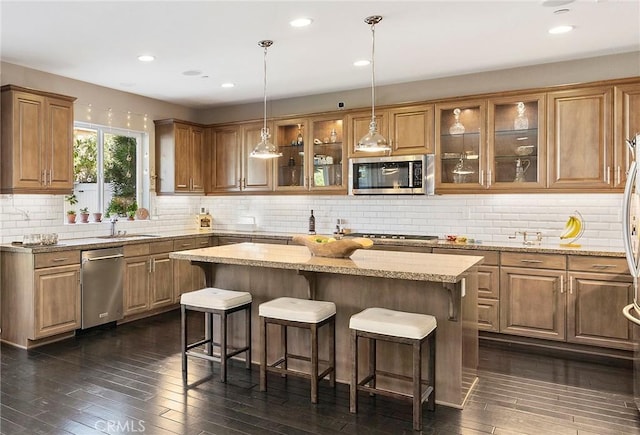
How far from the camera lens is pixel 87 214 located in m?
5.46

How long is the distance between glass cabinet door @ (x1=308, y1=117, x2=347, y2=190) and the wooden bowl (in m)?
2.33

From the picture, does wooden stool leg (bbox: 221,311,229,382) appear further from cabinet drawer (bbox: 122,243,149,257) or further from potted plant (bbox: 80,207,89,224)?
potted plant (bbox: 80,207,89,224)

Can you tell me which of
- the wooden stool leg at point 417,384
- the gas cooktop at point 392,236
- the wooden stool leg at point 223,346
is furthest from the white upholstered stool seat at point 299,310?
the gas cooktop at point 392,236

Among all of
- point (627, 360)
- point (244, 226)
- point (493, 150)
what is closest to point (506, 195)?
point (493, 150)

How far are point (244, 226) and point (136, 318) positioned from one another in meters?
2.09

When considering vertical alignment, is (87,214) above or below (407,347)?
above

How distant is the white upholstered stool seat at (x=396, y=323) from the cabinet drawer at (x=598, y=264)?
201 centimetres

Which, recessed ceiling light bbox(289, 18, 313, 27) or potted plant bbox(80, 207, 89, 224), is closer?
recessed ceiling light bbox(289, 18, 313, 27)

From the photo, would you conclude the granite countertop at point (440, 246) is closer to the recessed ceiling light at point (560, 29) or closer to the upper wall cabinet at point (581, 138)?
the upper wall cabinet at point (581, 138)

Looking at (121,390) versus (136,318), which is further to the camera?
(136,318)

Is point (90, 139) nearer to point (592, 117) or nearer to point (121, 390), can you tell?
point (121, 390)

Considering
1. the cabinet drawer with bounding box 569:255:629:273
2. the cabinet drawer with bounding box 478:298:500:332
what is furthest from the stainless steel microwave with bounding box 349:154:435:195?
the cabinet drawer with bounding box 569:255:629:273

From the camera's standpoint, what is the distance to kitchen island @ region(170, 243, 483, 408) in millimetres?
3012

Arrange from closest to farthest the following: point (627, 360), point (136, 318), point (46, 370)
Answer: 1. point (46, 370)
2. point (627, 360)
3. point (136, 318)
